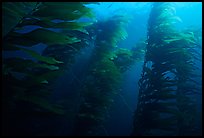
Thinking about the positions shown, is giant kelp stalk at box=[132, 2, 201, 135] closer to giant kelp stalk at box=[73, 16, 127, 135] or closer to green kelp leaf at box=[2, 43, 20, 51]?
giant kelp stalk at box=[73, 16, 127, 135]

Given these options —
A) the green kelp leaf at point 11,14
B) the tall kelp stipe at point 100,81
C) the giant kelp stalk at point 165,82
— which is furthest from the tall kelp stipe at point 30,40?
the tall kelp stipe at point 100,81

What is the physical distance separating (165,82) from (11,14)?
93.9 inches

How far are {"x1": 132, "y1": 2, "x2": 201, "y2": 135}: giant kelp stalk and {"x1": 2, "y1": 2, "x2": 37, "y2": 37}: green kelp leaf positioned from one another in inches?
86.3

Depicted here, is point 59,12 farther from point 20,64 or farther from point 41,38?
point 20,64

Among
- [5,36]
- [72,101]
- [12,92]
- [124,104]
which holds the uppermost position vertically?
[5,36]

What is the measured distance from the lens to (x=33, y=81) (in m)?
1.27

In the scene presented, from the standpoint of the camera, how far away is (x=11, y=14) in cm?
130

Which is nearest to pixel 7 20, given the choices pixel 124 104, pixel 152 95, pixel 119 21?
pixel 152 95

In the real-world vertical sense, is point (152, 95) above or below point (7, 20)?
below

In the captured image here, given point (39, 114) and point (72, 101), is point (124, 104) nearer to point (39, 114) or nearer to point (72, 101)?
point (72, 101)

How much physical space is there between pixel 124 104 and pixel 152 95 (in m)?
7.18

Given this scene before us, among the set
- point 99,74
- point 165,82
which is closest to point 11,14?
point 165,82

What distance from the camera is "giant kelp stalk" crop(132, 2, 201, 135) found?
121 inches

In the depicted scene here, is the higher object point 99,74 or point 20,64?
point 20,64
